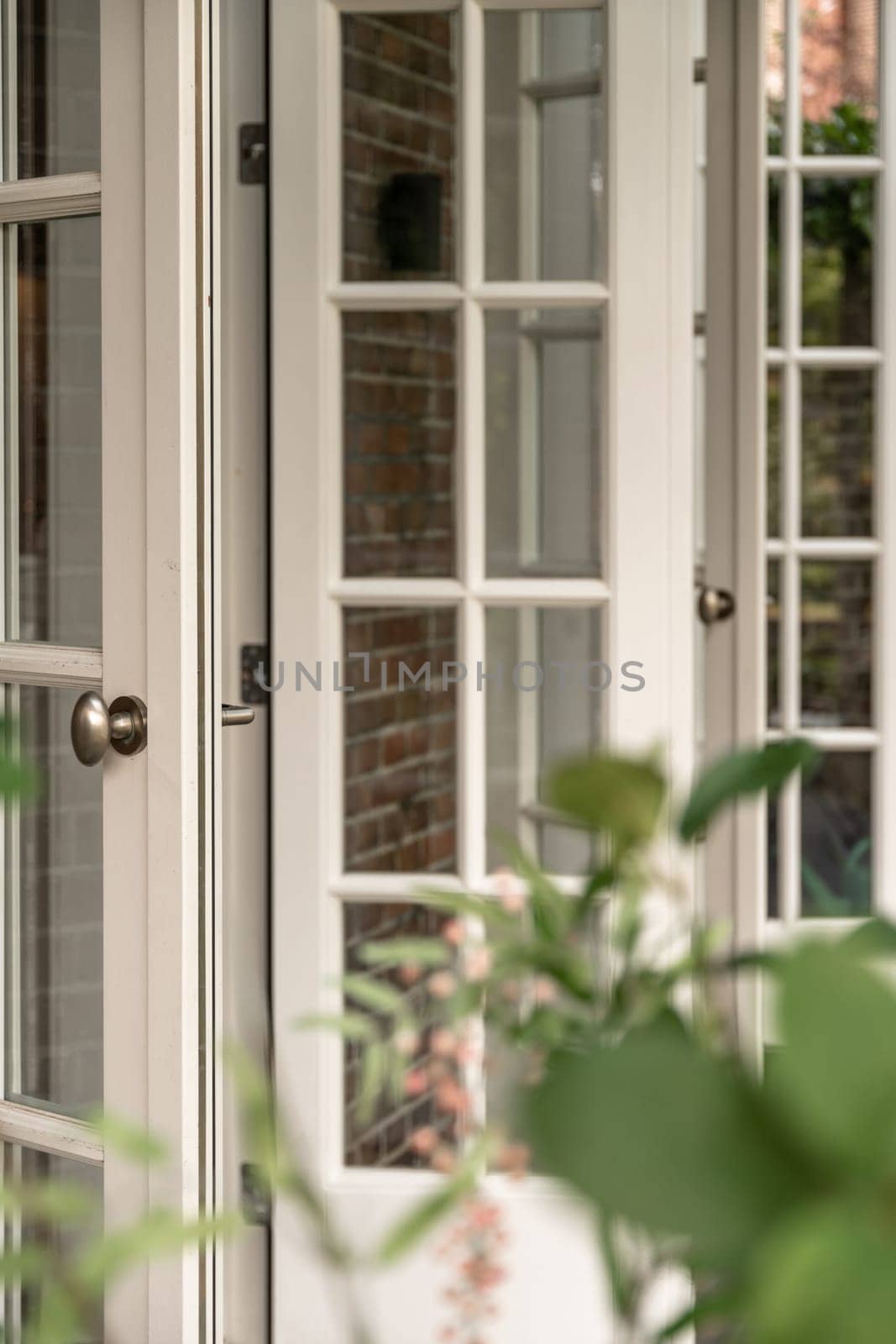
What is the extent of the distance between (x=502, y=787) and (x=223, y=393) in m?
0.80

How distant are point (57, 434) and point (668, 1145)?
154 cm

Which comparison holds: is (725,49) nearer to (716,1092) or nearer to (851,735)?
(851,735)

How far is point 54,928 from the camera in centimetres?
167

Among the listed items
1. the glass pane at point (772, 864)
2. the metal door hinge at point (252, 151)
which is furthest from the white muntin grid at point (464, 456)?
the glass pane at point (772, 864)

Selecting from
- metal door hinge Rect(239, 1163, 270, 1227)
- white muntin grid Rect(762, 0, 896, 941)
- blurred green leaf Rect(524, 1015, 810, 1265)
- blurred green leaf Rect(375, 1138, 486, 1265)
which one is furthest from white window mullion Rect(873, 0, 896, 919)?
blurred green leaf Rect(524, 1015, 810, 1265)

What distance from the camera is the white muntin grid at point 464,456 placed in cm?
220

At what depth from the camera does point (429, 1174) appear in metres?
2.32

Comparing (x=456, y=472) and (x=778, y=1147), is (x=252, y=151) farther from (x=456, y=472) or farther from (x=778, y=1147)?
(x=778, y=1147)

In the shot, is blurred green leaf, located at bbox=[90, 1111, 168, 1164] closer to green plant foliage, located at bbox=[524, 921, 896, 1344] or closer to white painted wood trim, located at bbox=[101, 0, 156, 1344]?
green plant foliage, located at bbox=[524, 921, 896, 1344]

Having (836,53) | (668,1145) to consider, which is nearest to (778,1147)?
(668,1145)

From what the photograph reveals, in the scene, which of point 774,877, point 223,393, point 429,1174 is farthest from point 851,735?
point 223,393

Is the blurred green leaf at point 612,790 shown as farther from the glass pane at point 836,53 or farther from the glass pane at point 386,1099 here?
the glass pane at point 836,53

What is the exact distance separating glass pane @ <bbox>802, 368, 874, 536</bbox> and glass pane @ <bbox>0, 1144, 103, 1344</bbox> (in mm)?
4270

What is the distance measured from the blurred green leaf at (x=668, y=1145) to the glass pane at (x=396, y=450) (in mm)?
2118
